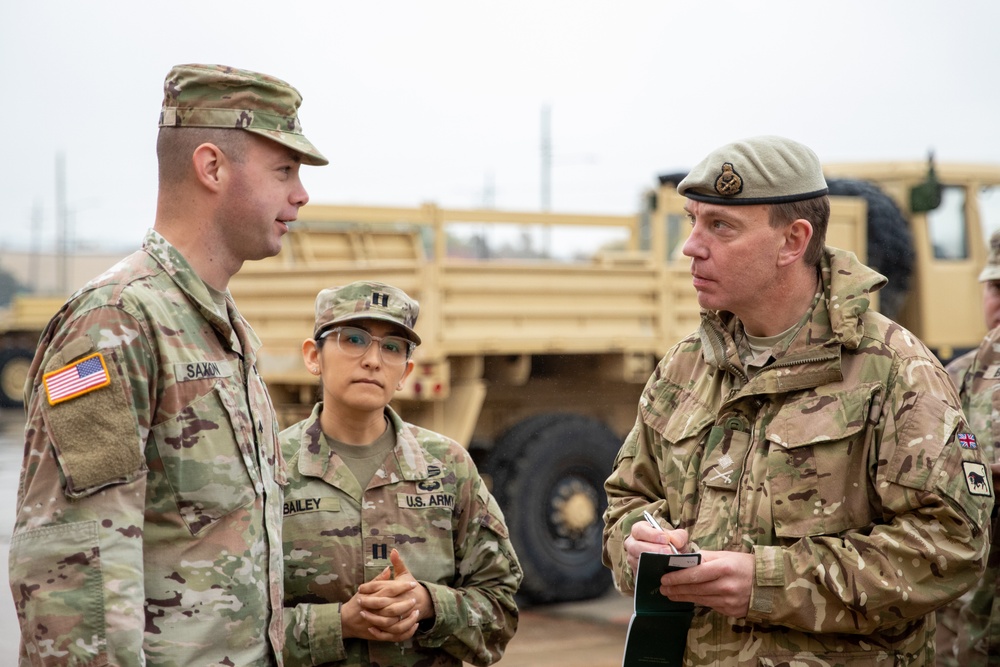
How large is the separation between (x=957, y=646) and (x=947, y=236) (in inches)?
178

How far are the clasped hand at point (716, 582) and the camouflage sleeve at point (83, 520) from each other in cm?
100

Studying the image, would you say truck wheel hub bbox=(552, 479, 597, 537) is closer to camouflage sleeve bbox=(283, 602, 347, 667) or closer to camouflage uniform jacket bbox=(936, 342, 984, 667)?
camouflage uniform jacket bbox=(936, 342, 984, 667)

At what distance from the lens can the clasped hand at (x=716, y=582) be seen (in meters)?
2.16

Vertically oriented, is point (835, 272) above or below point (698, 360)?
above

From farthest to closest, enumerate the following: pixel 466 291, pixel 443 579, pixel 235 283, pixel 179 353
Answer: pixel 235 283 → pixel 466 291 → pixel 443 579 → pixel 179 353

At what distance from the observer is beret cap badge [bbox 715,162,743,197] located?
2326 millimetres

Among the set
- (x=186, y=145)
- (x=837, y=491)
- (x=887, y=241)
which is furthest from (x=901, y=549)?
(x=887, y=241)

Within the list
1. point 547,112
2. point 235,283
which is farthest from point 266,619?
point 547,112

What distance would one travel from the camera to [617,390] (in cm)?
675

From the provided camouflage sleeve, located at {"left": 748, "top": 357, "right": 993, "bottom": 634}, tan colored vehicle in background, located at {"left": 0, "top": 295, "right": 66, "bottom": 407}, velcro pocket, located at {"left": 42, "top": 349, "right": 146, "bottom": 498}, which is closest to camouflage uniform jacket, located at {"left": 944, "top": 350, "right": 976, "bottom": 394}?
camouflage sleeve, located at {"left": 748, "top": 357, "right": 993, "bottom": 634}

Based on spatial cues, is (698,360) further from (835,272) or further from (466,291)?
(466,291)

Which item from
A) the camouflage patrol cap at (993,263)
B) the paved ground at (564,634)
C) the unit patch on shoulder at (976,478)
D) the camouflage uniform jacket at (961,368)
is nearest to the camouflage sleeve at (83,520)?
the unit patch on shoulder at (976,478)

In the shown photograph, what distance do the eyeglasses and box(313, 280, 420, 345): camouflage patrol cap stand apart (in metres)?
0.03

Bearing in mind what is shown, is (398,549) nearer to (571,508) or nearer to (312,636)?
(312,636)
